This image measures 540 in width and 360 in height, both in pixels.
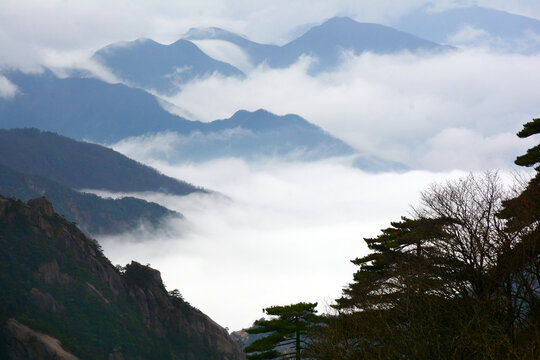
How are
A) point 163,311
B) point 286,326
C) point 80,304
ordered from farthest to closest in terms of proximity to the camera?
point 163,311, point 80,304, point 286,326

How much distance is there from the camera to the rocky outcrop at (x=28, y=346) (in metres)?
95.6

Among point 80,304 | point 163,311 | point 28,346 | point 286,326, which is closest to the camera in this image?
point 286,326

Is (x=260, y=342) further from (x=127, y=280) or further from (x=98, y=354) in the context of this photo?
(x=127, y=280)

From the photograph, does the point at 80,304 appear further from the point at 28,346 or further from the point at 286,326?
the point at 286,326

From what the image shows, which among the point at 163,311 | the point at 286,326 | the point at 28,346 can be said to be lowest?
the point at 286,326

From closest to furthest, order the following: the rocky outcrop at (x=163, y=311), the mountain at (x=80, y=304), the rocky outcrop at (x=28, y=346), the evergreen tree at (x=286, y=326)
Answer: the evergreen tree at (x=286, y=326), the rocky outcrop at (x=28, y=346), the mountain at (x=80, y=304), the rocky outcrop at (x=163, y=311)

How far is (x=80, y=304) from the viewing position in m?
127

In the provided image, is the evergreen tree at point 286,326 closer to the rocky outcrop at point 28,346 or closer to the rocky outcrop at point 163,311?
the rocky outcrop at point 28,346

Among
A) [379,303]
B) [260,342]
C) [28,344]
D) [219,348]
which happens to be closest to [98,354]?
[28,344]

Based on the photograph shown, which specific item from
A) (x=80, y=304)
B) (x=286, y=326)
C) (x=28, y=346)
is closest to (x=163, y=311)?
(x=80, y=304)

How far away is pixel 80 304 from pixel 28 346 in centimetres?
3111

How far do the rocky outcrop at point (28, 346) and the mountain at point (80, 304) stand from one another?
18cm

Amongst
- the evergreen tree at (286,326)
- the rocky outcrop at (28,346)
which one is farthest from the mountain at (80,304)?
the evergreen tree at (286,326)

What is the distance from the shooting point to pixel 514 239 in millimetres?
27984
